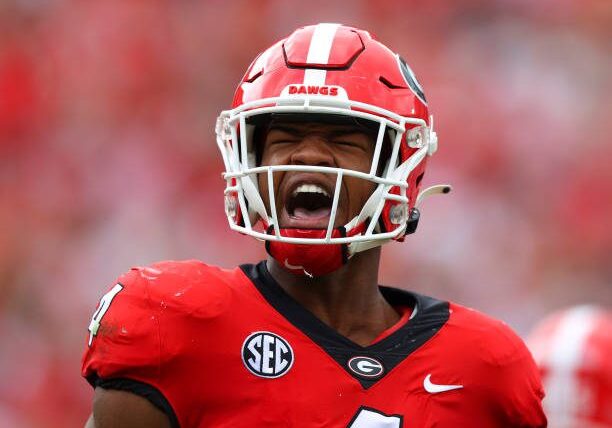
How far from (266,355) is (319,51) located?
62 cm

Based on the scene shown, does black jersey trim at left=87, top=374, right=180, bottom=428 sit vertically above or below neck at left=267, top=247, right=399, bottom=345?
below

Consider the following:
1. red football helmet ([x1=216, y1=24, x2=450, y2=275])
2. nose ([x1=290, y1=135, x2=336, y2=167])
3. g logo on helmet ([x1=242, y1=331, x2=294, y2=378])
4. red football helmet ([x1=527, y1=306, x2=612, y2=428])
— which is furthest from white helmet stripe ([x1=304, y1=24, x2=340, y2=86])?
red football helmet ([x1=527, y1=306, x2=612, y2=428])

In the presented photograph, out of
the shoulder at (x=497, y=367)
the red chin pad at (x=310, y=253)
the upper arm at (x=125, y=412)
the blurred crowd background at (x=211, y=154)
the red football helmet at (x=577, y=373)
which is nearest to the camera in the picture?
the upper arm at (x=125, y=412)

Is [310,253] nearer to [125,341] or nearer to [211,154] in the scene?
[125,341]

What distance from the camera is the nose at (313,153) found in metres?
2.03

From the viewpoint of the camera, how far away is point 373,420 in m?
1.93

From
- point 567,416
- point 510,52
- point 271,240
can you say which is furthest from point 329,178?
point 510,52

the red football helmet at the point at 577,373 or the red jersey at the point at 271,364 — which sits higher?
the red jersey at the point at 271,364

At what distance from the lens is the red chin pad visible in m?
1.97

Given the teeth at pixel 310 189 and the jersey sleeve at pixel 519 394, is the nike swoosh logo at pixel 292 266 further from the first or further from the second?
the jersey sleeve at pixel 519 394

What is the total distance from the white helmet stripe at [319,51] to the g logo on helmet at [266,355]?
19.3 inches

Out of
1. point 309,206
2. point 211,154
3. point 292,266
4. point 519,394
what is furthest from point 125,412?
point 211,154

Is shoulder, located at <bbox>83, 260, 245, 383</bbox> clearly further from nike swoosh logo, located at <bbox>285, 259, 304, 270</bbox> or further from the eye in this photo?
the eye

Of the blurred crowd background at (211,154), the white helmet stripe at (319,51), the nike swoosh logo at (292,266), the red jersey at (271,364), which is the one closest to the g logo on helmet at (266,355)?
the red jersey at (271,364)
